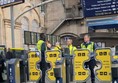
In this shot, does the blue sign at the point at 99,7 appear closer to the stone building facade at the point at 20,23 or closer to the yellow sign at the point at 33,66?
the yellow sign at the point at 33,66

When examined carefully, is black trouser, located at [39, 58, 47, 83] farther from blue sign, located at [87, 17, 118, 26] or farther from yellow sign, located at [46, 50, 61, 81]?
blue sign, located at [87, 17, 118, 26]

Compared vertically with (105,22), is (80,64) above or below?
below

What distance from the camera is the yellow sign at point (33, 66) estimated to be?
512 inches

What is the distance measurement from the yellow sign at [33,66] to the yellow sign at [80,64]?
1582 mm

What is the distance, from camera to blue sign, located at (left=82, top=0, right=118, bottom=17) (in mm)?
20550

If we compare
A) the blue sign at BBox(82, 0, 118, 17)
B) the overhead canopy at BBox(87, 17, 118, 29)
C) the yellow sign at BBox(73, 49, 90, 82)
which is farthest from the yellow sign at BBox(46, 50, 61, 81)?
the blue sign at BBox(82, 0, 118, 17)

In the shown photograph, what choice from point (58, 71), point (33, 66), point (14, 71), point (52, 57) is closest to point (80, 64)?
point (52, 57)

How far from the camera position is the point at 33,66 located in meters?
13.2

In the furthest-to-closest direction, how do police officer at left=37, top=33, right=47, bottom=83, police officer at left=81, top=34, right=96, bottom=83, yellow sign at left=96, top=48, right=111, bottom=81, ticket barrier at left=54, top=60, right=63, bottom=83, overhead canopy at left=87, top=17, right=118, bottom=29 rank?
overhead canopy at left=87, top=17, right=118, bottom=29
police officer at left=37, top=33, right=47, bottom=83
police officer at left=81, top=34, right=96, bottom=83
yellow sign at left=96, top=48, right=111, bottom=81
ticket barrier at left=54, top=60, right=63, bottom=83

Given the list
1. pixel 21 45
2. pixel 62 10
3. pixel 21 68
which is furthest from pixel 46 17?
pixel 21 68

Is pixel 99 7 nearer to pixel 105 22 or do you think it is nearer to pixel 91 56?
pixel 105 22

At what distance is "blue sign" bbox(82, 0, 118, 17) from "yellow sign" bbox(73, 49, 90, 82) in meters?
9.13

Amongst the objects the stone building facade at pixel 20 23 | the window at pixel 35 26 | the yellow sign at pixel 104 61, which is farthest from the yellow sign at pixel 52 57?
the window at pixel 35 26

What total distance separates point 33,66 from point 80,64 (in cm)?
205
